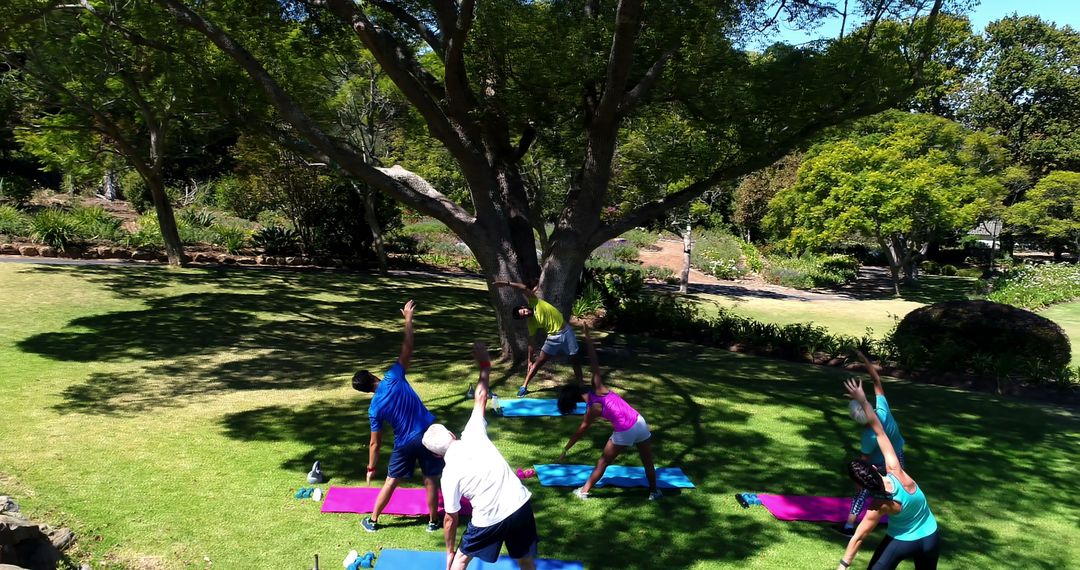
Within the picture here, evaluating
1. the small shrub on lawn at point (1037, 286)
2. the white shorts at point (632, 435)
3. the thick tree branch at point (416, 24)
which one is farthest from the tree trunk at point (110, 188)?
the small shrub on lawn at point (1037, 286)

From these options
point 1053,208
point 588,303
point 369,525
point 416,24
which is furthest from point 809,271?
point 369,525

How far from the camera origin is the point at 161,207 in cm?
2009

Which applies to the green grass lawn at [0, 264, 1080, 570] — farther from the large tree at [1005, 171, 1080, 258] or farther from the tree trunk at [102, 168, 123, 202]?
the large tree at [1005, 171, 1080, 258]

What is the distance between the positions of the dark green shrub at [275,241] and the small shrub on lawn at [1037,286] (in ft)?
84.6

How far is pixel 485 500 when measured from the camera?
452 cm

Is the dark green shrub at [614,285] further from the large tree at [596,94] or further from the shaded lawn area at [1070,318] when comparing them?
the shaded lawn area at [1070,318]

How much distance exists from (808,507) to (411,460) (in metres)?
4.00

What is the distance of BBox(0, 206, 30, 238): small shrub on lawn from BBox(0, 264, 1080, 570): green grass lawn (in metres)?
6.45

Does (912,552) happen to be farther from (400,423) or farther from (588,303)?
(588,303)

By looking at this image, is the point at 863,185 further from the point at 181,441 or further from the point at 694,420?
the point at 181,441

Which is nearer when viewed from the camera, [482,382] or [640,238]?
[482,382]

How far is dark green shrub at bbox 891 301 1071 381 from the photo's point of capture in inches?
509

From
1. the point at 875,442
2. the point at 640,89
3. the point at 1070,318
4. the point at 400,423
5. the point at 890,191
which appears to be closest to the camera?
the point at 400,423

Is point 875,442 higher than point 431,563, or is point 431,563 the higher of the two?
point 875,442
